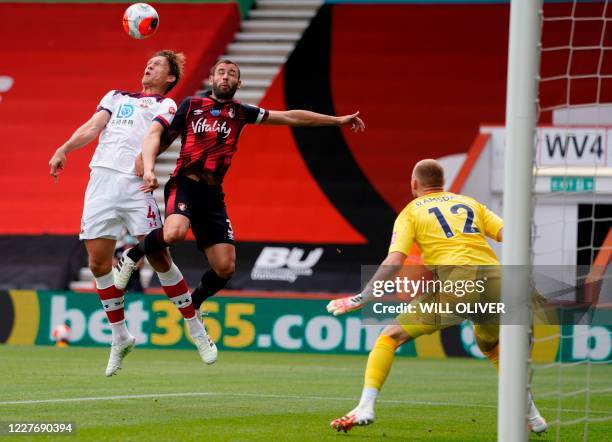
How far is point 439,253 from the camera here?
22.6 feet

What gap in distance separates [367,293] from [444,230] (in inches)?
33.5

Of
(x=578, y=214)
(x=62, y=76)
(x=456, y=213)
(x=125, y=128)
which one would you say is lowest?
(x=456, y=213)

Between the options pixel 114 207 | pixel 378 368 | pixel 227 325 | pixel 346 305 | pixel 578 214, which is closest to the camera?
pixel 346 305

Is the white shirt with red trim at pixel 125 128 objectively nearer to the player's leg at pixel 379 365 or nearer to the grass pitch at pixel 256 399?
the grass pitch at pixel 256 399

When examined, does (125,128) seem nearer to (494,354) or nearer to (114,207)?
(114,207)

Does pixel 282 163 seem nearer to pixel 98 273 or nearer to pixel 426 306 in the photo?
pixel 98 273

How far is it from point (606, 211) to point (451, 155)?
8.31 ft

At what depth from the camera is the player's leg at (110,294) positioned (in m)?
8.69

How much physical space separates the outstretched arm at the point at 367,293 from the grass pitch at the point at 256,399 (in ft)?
2.61

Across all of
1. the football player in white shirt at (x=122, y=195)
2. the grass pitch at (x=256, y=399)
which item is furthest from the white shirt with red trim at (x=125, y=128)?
the grass pitch at (x=256, y=399)

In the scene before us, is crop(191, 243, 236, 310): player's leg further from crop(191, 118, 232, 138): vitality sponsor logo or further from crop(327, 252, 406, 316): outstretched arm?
crop(327, 252, 406, 316): outstretched arm

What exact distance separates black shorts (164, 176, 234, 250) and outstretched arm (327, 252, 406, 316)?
2223 millimetres

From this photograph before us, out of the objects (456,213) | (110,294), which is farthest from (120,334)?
(456,213)

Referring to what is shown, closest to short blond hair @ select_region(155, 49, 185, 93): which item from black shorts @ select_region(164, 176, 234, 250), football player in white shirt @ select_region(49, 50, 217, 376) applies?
football player in white shirt @ select_region(49, 50, 217, 376)
